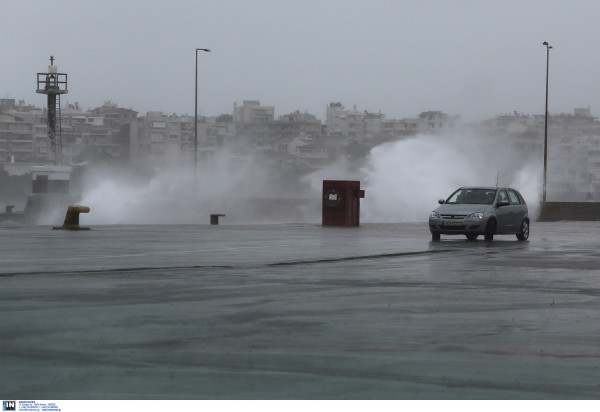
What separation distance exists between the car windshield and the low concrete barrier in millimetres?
23322

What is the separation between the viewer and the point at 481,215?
3203 cm

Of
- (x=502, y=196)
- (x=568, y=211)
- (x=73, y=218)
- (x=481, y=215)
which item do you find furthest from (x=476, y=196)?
(x=568, y=211)

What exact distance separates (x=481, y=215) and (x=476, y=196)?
1.94 m

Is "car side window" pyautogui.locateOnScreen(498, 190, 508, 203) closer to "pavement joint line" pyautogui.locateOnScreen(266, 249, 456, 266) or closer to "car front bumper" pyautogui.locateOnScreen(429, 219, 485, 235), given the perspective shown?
"car front bumper" pyautogui.locateOnScreen(429, 219, 485, 235)

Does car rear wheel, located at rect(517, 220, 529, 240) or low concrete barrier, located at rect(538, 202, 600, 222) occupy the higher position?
car rear wheel, located at rect(517, 220, 529, 240)

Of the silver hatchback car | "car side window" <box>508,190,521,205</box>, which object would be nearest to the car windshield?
the silver hatchback car

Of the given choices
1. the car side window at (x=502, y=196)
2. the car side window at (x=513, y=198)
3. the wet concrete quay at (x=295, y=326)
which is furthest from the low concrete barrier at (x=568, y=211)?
the wet concrete quay at (x=295, y=326)

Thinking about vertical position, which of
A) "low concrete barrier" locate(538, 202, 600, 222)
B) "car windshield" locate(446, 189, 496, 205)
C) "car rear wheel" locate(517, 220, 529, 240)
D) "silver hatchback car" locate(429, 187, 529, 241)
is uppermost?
"car windshield" locate(446, 189, 496, 205)

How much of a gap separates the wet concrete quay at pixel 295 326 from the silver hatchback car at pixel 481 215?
8.00 meters

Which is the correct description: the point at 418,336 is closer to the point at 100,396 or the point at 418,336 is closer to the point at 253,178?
the point at 100,396

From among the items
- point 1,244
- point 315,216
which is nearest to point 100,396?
point 1,244

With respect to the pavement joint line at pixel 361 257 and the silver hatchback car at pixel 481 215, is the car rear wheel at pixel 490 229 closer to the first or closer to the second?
the silver hatchback car at pixel 481 215

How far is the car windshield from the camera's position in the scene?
33.5 metres
